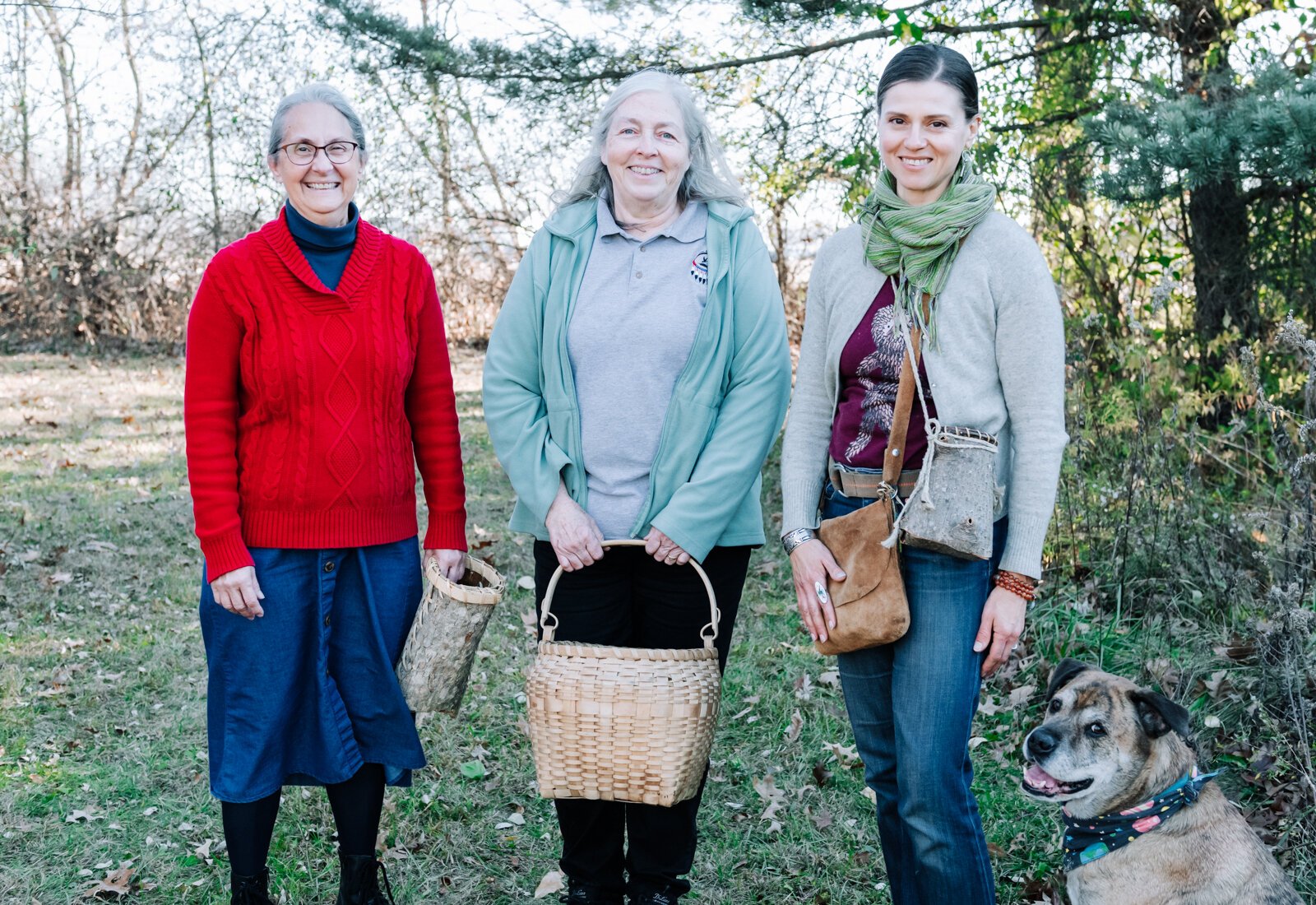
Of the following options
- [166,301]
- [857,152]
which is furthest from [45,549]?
[166,301]

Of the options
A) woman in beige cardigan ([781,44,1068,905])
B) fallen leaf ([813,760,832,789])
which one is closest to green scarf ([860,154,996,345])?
woman in beige cardigan ([781,44,1068,905])

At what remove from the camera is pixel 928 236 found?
7.46ft

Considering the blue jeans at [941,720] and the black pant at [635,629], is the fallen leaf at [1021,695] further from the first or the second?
the blue jeans at [941,720]

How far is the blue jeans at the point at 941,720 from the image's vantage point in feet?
7.52

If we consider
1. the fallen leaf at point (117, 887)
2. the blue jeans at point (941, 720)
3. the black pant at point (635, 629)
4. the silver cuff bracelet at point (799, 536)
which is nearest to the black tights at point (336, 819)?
the black pant at point (635, 629)

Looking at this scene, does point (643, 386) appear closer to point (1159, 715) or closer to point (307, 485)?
point (307, 485)

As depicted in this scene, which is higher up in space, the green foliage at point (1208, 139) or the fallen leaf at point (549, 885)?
the green foliage at point (1208, 139)

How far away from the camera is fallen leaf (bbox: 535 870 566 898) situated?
342 centimetres

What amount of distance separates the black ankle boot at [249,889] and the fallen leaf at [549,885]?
3.00ft

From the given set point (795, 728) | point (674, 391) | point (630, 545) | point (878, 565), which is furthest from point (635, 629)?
point (795, 728)

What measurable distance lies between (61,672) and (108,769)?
107 cm

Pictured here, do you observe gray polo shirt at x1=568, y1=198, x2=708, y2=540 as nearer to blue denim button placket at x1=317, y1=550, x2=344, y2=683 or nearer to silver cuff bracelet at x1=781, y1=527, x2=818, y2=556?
silver cuff bracelet at x1=781, y1=527, x2=818, y2=556

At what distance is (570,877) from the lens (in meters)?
2.90

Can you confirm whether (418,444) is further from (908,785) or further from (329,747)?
(908,785)
